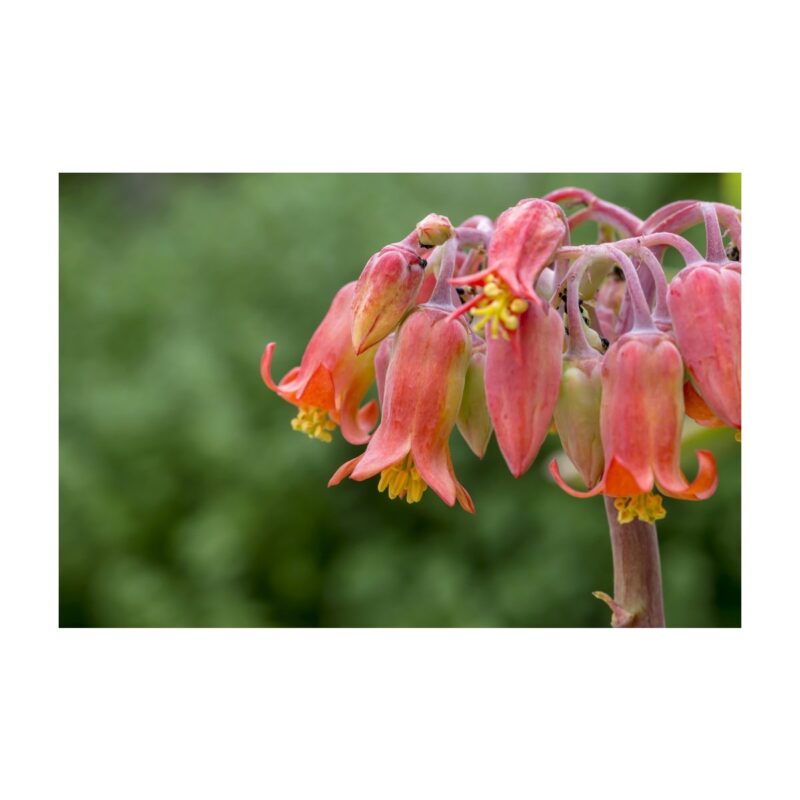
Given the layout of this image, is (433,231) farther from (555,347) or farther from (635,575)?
(635,575)

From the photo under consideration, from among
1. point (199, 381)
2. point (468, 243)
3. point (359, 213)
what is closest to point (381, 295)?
point (468, 243)

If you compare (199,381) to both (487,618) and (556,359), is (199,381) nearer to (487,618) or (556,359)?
(487,618)

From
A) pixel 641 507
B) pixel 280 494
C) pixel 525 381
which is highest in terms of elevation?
pixel 525 381

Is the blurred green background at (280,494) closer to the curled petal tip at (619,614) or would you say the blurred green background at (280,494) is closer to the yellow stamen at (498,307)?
the curled petal tip at (619,614)

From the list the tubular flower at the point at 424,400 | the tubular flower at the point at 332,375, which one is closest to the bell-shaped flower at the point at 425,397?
the tubular flower at the point at 424,400

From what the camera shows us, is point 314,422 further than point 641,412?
Yes

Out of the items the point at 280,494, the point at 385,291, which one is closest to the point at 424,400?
the point at 385,291
